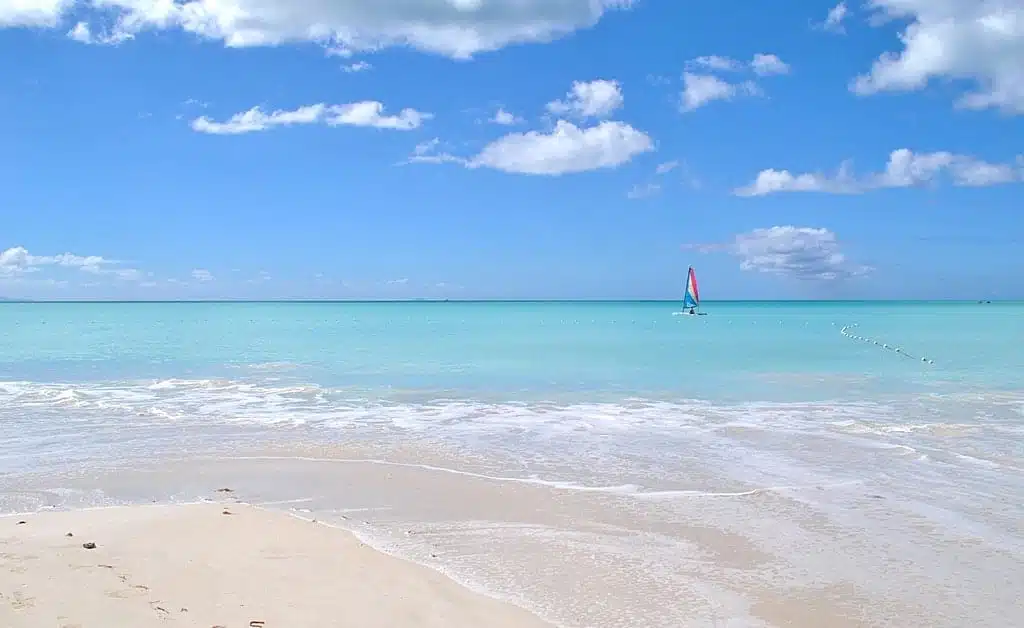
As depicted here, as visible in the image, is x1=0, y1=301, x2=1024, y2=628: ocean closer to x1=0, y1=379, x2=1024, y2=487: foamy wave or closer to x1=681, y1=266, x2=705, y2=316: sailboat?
x1=0, y1=379, x2=1024, y2=487: foamy wave

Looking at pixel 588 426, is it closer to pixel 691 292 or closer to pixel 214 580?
pixel 214 580

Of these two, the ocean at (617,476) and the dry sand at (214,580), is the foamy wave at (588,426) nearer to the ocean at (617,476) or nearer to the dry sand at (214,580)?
the ocean at (617,476)

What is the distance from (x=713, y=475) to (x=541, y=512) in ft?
11.0

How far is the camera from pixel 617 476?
11.2 meters

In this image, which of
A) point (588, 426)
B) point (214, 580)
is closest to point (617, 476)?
point (588, 426)

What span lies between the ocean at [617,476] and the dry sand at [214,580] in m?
0.59

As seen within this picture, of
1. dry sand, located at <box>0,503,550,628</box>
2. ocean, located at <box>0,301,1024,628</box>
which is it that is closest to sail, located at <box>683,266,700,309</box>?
ocean, located at <box>0,301,1024,628</box>

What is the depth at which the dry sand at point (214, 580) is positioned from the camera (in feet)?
18.2

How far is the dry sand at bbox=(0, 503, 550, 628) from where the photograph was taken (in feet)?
18.2

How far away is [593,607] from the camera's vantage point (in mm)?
6375

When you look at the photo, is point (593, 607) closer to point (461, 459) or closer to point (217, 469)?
point (461, 459)

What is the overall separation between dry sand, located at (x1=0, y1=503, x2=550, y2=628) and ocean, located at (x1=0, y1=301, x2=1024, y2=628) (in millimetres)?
590

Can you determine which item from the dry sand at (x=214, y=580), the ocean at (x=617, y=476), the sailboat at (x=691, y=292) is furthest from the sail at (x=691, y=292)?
the dry sand at (x=214, y=580)

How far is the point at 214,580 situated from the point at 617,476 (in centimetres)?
634
